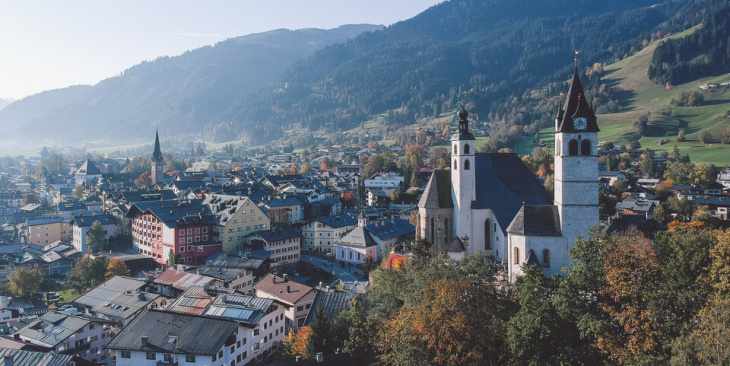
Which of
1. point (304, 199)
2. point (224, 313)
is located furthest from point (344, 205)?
point (224, 313)

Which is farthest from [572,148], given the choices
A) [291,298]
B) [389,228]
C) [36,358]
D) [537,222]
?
[36,358]

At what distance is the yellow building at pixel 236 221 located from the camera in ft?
248

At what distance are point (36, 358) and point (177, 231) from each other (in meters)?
35.6

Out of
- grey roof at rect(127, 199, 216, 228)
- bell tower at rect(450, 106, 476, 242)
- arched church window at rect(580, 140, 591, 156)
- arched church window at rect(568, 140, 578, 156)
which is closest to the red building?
grey roof at rect(127, 199, 216, 228)

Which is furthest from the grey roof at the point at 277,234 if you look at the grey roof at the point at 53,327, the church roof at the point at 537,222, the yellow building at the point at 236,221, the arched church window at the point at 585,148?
the arched church window at the point at 585,148

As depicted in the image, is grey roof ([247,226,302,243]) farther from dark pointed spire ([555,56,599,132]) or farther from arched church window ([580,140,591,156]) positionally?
arched church window ([580,140,591,156])

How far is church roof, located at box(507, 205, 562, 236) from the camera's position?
40.8m

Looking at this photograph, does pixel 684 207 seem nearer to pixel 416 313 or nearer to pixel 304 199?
pixel 304 199

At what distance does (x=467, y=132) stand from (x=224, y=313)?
26.1m

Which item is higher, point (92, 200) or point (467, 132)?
point (467, 132)

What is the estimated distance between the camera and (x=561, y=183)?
40406mm

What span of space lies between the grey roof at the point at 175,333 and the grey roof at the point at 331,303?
9.60 metres

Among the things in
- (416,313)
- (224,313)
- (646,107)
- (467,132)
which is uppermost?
(646,107)

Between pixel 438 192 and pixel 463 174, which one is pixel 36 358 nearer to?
pixel 438 192
